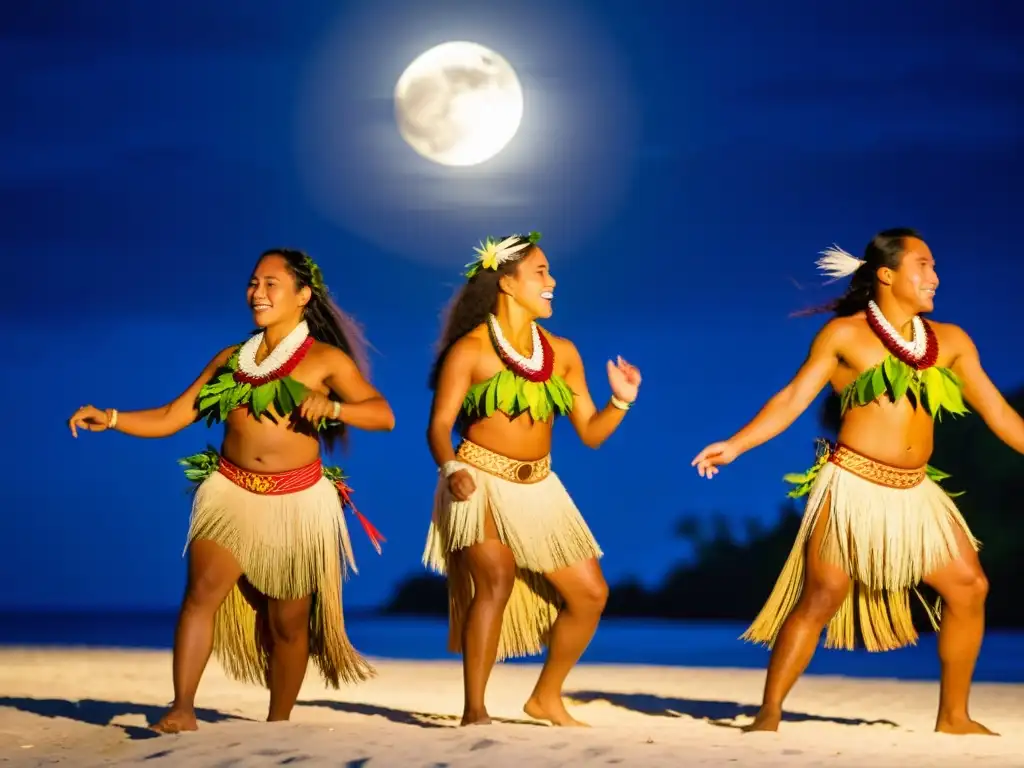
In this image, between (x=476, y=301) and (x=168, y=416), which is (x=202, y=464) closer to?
(x=168, y=416)

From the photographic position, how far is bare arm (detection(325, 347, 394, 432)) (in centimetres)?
508

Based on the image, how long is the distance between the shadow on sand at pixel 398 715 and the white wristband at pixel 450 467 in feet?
2.63

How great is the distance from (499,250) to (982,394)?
5.29 feet

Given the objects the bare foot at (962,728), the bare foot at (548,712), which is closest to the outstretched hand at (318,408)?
the bare foot at (548,712)

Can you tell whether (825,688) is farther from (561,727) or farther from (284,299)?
(284,299)

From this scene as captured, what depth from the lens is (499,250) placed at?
5516mm

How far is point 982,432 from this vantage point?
1744 cm

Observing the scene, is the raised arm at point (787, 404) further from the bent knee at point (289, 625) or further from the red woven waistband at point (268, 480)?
the bent knee at point (289, 625)

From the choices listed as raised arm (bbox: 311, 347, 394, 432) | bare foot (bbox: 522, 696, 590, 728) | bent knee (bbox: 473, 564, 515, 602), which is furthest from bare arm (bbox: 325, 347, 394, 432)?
bare foot (bbox: 522, 696, 590, 728)

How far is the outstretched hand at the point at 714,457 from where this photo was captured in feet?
16.5

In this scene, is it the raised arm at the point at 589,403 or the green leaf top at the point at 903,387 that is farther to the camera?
the raised arm at the point at 589,403

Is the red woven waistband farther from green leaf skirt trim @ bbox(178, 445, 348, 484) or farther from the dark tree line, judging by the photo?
the dark tree line

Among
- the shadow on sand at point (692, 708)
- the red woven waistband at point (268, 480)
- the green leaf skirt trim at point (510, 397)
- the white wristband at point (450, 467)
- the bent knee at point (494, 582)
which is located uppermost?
the green leaf skirt trim at point (510, 397)

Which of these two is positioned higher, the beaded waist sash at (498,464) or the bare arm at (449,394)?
the bare arm at (449,394)
